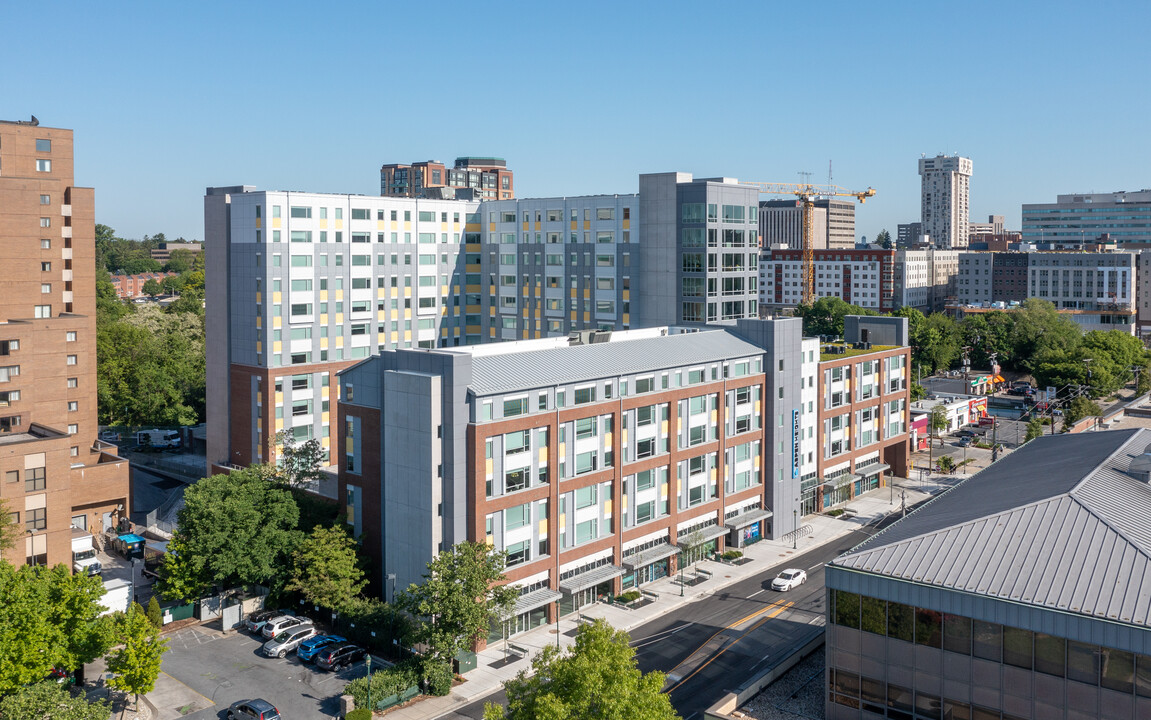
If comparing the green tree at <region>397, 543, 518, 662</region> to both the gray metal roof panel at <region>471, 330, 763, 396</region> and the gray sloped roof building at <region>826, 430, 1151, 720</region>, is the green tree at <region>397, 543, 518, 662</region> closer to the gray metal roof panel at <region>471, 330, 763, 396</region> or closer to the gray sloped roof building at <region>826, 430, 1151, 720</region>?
the gray metal roof panel at <region>471, 330, 763, 396</region>

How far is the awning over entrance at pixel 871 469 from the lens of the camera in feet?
355

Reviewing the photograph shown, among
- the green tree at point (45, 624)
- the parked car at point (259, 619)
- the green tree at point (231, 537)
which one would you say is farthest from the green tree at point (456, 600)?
the green tree at point (45, 624)

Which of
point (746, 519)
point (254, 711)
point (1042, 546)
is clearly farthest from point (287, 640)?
point (1042, 546)

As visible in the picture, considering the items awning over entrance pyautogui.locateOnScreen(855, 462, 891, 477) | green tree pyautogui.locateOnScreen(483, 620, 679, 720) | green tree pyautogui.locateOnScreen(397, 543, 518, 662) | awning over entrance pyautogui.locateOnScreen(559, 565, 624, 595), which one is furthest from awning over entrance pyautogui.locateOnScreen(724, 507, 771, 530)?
green tree pyautogui.locateOnScreen(483, 620, 679, 720)

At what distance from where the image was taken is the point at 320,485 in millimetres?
84188

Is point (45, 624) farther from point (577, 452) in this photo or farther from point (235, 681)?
point (577, 452)

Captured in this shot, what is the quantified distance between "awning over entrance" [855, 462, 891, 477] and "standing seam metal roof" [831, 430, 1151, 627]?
155 feet

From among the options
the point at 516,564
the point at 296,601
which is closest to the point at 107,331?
the point at 296,601

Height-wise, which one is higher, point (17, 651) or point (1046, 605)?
point (1046, 605)

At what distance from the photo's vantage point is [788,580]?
262 feet

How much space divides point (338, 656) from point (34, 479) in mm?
28925

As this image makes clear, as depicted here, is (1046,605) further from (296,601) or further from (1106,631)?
(296,601)

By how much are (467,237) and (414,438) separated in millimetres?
65094

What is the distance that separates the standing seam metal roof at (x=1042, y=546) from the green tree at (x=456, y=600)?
23189 millimetres
